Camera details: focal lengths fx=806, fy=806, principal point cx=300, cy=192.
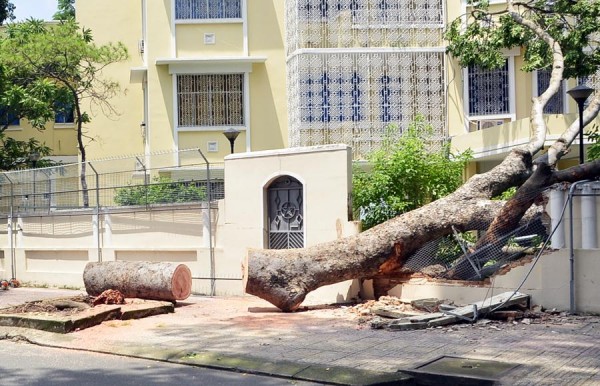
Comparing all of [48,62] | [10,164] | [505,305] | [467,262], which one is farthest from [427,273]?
[10,164]

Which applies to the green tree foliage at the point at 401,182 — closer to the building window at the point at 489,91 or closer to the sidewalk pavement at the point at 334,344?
the sidewalk pavement at the point at 334,344

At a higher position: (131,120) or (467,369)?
(131,120)

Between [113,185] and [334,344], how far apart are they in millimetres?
9582

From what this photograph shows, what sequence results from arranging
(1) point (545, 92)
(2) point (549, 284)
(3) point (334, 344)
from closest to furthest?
(3) point (334, 344) → (2) point (549, 284) → (1) point (545, 92)

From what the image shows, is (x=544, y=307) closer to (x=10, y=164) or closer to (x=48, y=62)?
(x=48, y=62)

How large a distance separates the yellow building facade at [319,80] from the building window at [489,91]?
0.03 meters

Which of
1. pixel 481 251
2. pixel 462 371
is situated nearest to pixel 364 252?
pixel 481 251

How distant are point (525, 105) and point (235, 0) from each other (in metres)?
8.70

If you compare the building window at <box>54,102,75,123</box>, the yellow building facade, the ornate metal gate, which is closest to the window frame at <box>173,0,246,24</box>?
the yellow building facade

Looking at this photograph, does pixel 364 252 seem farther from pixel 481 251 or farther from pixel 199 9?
pixel 199 9

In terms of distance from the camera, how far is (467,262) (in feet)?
41.1

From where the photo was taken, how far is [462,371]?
810 centimetres

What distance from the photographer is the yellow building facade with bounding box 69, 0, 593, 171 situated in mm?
21422

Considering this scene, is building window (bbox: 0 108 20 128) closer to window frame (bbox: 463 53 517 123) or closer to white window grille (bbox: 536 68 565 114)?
window frame (bbox: 463 53 517 123)
